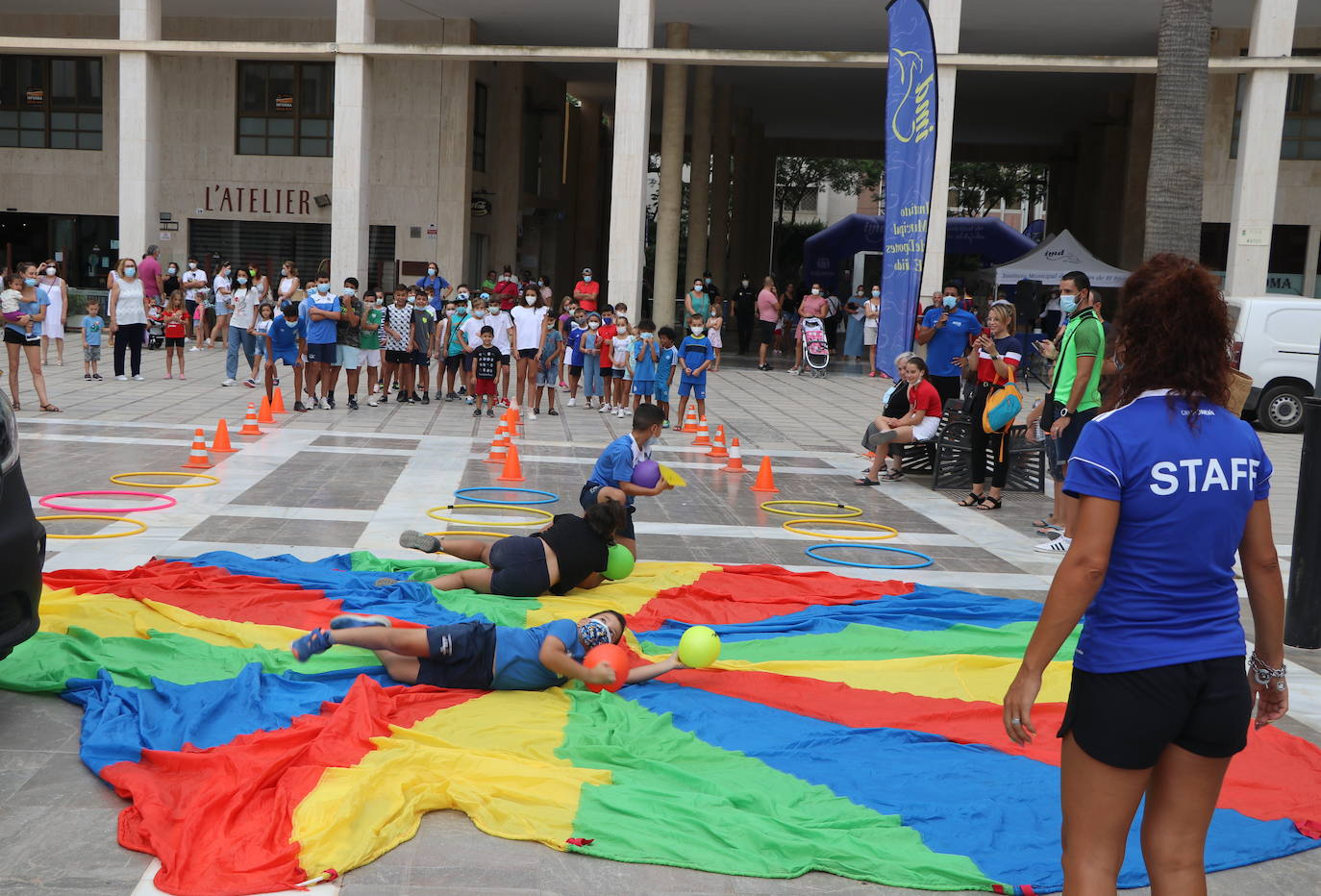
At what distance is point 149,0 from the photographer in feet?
92.5

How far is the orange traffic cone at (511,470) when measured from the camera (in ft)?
40.3

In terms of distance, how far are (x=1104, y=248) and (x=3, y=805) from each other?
38.7 meters

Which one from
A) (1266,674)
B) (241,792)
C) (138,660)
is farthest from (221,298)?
(1266,674)

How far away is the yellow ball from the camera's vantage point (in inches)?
244

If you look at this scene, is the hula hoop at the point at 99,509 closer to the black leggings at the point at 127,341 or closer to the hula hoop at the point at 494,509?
the hula hoop at the point at 494,509

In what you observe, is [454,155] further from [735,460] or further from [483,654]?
[483,654]

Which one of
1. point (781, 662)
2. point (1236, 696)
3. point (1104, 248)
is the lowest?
point (781, 662)

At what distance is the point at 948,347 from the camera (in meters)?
14.1

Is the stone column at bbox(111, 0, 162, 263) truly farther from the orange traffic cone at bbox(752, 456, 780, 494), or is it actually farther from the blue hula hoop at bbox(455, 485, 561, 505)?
the orange traffic cone at bbox(752, 456, 780, 494)

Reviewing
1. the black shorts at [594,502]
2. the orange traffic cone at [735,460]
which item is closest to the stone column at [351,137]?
the orange traffic cone at [735,460]

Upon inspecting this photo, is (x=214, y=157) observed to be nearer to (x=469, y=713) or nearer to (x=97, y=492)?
(x=97, y=492)

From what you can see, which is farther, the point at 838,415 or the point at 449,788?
the point at 838,415

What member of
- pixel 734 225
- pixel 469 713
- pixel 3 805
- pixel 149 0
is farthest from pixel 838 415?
pixel 734 225

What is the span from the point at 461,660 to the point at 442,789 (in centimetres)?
126
